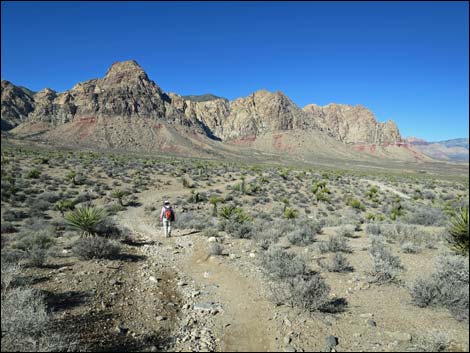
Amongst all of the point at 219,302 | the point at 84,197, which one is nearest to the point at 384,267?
the point at 219,302

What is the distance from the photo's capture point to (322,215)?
21.5 meters

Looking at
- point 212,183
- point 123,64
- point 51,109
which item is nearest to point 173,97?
point 123,64

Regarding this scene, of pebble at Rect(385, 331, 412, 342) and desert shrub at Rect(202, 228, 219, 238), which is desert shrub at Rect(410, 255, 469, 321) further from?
desert shrub at Rect(202, 228, 219, 238)

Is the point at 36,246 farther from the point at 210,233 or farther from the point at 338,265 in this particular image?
the point at 338,265

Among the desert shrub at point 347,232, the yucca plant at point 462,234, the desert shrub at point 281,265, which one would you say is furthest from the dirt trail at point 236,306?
the desert shrub at point 347,232

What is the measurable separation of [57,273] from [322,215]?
17816 millimetres

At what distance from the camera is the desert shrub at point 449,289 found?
5.62 meters

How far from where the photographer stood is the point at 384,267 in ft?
24.6

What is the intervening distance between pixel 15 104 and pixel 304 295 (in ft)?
517

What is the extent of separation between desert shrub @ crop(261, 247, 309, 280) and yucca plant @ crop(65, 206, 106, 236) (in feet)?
18.4

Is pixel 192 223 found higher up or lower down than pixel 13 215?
higher up

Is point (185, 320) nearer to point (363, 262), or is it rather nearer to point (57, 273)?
point (57, 273)

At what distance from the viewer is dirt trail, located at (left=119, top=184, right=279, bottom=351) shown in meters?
5.14

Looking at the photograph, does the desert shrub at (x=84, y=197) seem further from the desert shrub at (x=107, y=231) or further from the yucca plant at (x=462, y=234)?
the yucca plant at (x=462, y=234)
